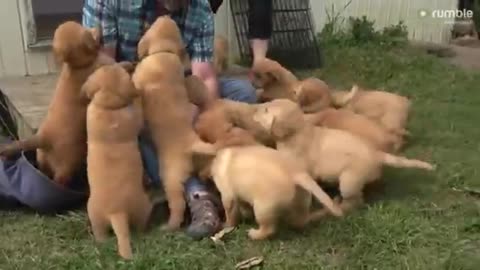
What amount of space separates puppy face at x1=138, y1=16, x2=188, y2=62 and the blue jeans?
307mm

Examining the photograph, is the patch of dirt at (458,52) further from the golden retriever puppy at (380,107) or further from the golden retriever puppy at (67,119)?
the golden retriever puppy at (67,119)

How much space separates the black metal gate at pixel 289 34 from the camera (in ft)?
15.3

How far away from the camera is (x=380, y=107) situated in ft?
10.2

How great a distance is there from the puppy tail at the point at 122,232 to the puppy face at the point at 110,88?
0.35 meters

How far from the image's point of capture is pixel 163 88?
2.58 m

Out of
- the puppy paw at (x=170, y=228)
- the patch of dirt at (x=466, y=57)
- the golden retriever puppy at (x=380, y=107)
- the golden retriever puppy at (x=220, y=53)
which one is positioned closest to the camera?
the puppy paw at (x=170, y=228)

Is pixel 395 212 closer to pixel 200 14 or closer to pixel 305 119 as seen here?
pixel 305 119

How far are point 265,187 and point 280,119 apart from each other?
0.40 m

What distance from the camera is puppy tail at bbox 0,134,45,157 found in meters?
2.58

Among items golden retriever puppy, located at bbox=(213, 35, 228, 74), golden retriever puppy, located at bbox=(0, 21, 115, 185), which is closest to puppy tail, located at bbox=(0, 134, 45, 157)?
golden retriever puppy, located at bbox=(0, 21, 115, 185)

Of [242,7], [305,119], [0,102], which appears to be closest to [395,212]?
[305,119]

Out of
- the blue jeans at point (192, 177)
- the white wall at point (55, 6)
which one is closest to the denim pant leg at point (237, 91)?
the blue jeans at point (192, 177)

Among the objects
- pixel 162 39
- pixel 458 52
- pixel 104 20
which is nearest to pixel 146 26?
pixel 104 20

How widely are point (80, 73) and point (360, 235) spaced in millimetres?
1081
